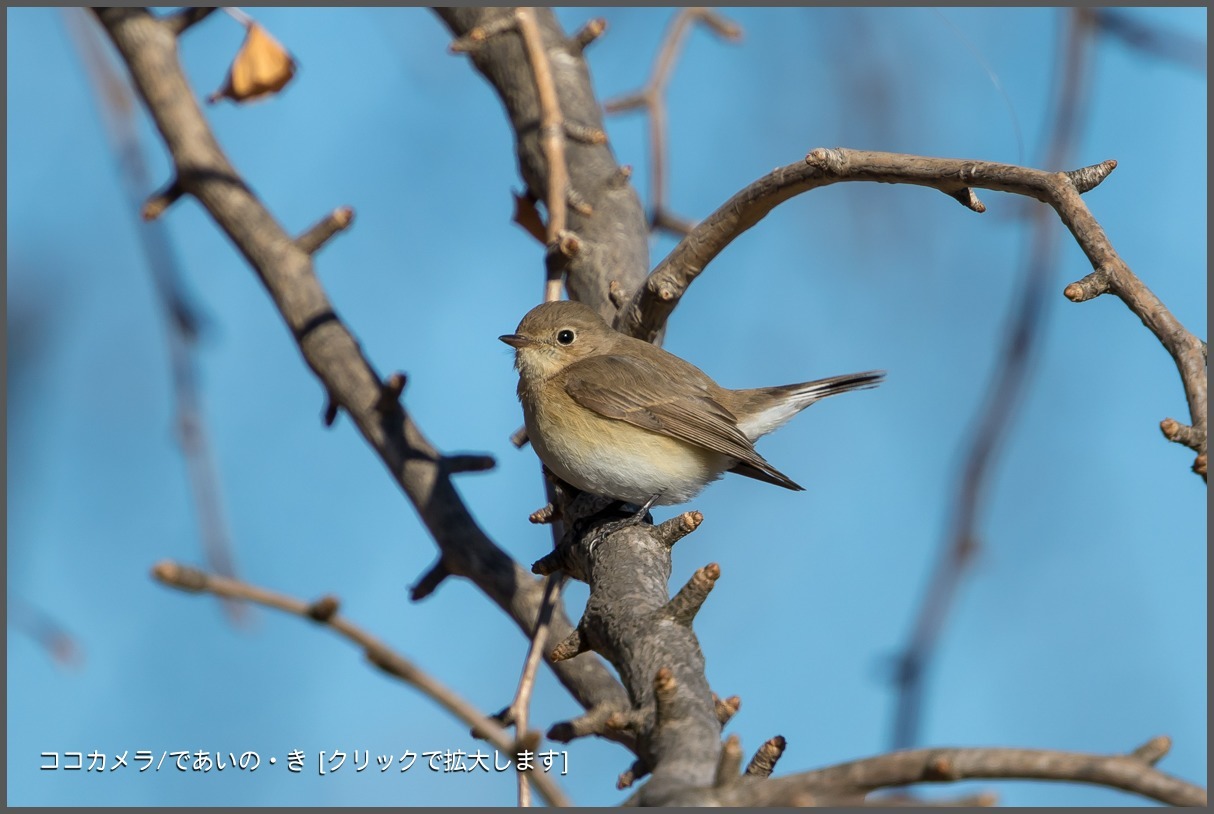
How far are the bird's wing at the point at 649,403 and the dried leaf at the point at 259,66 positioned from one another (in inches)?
64.5

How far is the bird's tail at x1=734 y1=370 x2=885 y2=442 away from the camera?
15.4 feet

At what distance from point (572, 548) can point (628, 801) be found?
A: 5.86 ft

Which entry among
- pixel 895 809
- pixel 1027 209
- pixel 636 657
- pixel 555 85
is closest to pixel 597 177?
pixel 555 85

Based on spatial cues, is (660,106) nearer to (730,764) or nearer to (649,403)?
(649,403)

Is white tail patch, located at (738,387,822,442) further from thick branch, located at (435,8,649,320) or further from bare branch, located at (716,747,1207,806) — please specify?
bare branch, located at (716,747,1207,806)

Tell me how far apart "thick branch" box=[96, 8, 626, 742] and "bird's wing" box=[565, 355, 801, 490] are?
27.8 inches

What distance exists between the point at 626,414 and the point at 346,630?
3063 mm

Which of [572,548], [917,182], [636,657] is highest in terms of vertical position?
[917,182]

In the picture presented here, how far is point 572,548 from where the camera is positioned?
3480mm

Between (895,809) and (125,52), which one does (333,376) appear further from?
(895,809)

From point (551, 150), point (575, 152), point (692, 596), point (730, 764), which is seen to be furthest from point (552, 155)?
point (730, 764)

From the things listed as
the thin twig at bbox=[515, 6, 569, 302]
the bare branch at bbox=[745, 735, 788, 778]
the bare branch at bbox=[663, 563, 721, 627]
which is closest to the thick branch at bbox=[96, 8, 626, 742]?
the thin twig at bbox=[515, 6, 569, 302]

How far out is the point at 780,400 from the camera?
479 cm

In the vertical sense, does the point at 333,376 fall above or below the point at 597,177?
below
